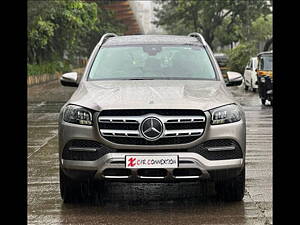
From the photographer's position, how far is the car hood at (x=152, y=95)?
6.75 metres

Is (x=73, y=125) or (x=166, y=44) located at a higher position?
(x=166, y=44)

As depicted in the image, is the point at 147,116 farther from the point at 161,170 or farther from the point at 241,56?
the point at 241,56

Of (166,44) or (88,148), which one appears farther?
(166,44)

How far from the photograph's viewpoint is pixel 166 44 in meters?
8.60

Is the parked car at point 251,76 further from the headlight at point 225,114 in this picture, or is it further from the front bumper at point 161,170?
the front bumper at point 161,170

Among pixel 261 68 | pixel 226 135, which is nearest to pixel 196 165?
pixel 226 135

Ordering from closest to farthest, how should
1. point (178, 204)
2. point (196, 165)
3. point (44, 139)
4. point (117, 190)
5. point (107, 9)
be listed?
1. point (196, 165)
2. point (178, 204)
3. point (117, 190)
4. point (44, 139)
5. point (107, 9)

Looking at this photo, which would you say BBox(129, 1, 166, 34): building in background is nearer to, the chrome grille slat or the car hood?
the car hood

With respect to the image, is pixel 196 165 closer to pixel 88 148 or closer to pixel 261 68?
pixel 88 148

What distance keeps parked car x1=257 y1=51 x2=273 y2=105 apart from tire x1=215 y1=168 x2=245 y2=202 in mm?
13357

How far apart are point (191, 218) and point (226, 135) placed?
2.79 ft

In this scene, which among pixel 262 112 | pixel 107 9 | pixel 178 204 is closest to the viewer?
pixel 178 204

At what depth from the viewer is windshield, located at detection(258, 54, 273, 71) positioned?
2183 cm

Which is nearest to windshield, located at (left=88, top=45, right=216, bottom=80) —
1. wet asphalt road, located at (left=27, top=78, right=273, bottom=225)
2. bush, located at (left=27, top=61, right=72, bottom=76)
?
wet asphalt road, located at (left=27, top=78, right=273, bottom=225)
